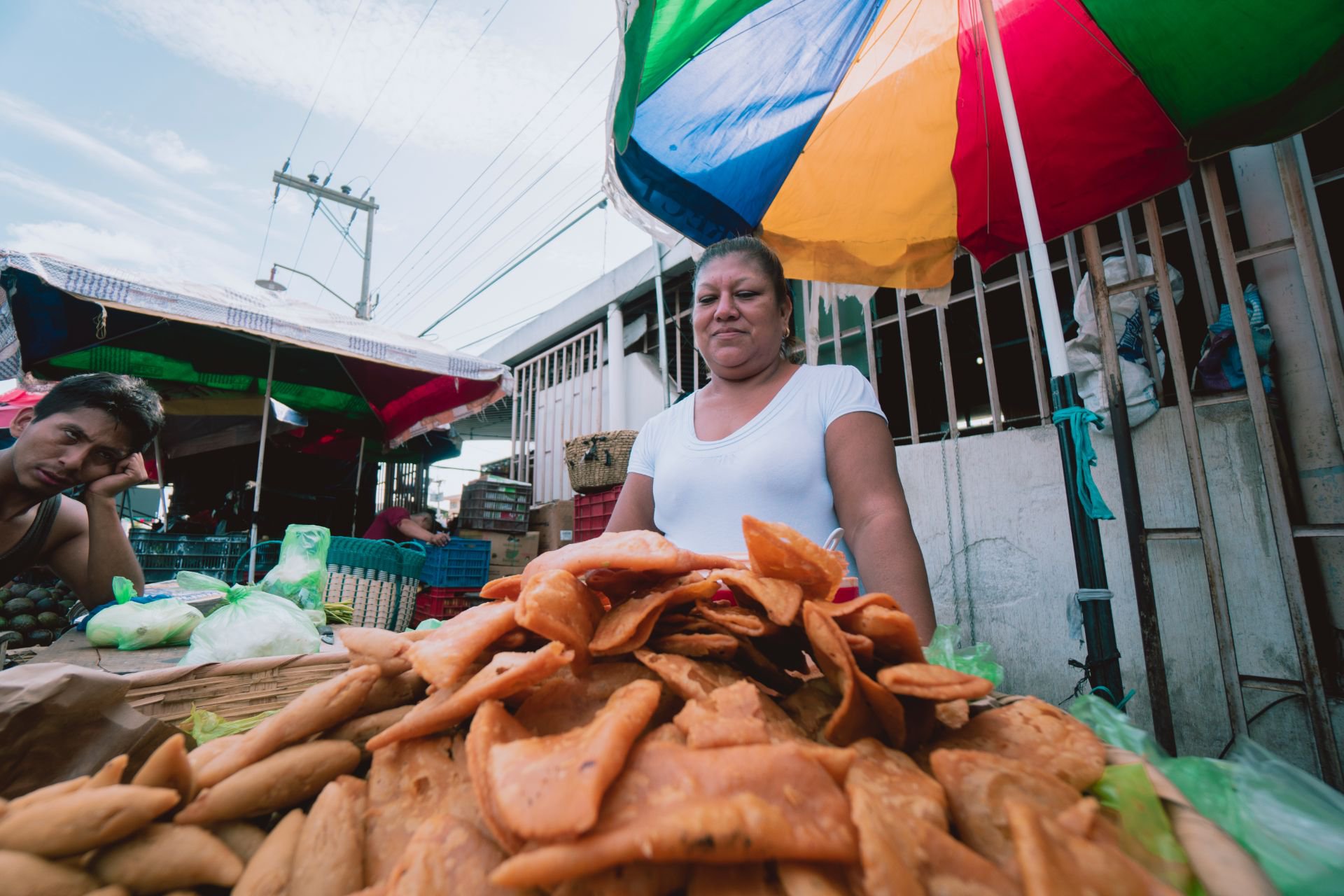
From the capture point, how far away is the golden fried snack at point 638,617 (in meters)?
0.81

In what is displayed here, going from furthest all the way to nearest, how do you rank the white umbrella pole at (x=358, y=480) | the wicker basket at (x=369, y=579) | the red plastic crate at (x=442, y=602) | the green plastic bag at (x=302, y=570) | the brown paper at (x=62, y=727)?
1. the white umbrella pole at (x=358, y=480)
2. the red plastic crate at (x=442, y=602)
3. the wicker basket at (x=369, y=579)
4. the green plastic bag at (x=302, y=570)
5. the brown paper at (x=62, y=727)

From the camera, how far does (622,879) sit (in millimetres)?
522

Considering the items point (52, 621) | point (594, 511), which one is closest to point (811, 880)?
point (52, 621)

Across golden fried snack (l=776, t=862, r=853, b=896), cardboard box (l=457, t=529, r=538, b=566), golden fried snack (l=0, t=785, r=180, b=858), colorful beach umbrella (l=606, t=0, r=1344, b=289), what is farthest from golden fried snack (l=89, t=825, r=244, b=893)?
cardboard box (l=457, t=529, r=538, b=566)

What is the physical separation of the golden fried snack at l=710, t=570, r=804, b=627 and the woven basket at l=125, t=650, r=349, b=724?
41.4 inches

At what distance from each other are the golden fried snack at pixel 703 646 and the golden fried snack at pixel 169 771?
59 cm

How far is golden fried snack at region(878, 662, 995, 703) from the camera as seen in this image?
0.65m

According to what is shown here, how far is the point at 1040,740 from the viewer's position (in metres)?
0.71

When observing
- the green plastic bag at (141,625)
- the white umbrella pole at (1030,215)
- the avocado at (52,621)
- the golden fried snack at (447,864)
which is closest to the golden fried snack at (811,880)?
the golden fried snack at (447,864)

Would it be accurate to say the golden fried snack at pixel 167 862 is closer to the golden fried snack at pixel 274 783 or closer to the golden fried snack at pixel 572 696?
the golden fried snack at pixel 274 783

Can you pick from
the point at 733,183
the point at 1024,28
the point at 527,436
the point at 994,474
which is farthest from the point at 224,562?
the point at 1024,28

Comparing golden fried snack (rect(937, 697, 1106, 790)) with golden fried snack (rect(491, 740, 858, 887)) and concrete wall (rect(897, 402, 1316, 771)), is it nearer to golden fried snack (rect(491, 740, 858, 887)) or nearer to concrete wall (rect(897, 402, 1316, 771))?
golden fried snack (rect(491, 740, 858, 887))

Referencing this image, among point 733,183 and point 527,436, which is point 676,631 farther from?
point 527,436

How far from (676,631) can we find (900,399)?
220 inches
